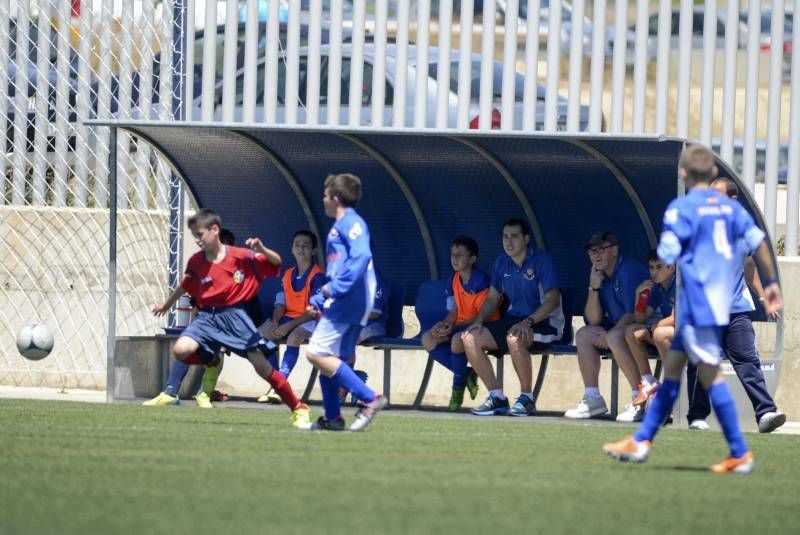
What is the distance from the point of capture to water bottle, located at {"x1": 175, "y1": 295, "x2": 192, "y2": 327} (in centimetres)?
1345

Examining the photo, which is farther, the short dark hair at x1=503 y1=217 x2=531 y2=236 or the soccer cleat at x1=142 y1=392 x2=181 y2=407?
the short dark hair at x1=503 y1=217 x2=531 y2=236

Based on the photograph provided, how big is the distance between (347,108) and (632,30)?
231cm

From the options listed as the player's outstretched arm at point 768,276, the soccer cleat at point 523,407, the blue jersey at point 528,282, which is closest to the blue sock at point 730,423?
the player's outstretched arm at point 768,276

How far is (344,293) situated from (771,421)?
321 centimetres

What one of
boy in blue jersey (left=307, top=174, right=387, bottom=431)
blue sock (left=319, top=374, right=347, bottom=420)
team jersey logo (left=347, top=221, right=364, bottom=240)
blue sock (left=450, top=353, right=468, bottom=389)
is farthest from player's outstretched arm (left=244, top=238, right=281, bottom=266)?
blue sock (left=450, top=353, right=468, bottom=389)

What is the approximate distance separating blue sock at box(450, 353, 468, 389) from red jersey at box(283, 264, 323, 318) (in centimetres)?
122

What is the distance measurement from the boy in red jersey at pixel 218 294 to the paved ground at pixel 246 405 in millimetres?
A: 1408

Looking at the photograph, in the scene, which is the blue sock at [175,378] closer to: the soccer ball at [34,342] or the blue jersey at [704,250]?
the soccer ball at [34,342]

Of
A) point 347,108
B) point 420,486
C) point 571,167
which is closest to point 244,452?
point 420,486

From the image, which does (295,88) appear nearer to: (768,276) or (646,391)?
(646,391)

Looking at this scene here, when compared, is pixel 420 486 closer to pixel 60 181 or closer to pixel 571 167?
pixel 571 167

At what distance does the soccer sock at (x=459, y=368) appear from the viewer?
40.4ft

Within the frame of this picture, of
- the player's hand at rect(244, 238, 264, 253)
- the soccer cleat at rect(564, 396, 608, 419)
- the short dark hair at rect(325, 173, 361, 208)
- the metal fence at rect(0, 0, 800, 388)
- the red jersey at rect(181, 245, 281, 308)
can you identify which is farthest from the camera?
the metal fence at rect(0, 0, 800, 388)

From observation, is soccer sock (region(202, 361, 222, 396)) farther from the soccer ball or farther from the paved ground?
the soccer ball
